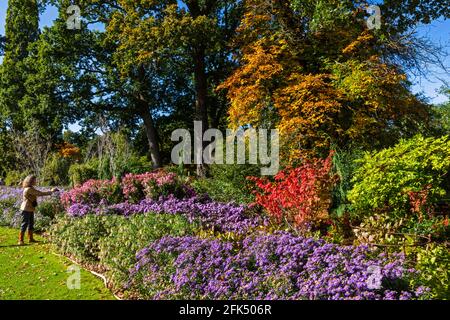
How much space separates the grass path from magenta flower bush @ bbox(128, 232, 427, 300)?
820 millimetres

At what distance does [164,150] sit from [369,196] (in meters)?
17.3

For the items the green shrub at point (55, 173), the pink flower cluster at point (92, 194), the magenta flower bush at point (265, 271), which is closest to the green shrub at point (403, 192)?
the magenta flower bush at point (265, 271)

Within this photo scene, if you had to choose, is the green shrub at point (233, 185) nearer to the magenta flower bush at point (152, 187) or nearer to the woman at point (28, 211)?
the magenta flower bush at point (152, 187)

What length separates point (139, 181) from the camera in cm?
990

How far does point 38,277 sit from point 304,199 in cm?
430

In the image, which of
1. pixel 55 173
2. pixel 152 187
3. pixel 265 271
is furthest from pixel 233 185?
pixel 55 173

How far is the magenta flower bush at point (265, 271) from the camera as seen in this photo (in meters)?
3.95

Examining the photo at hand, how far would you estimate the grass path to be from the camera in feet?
18.2

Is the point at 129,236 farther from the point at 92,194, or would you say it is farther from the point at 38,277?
the point at 92,194

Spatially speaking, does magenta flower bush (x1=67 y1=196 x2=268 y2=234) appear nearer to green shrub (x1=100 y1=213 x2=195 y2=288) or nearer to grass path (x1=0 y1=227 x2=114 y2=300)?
green shrub (x1=100 y1=213 x2=195 y2=288)

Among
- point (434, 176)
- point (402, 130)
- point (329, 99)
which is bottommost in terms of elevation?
point (434, 176)

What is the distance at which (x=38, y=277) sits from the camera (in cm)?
634
